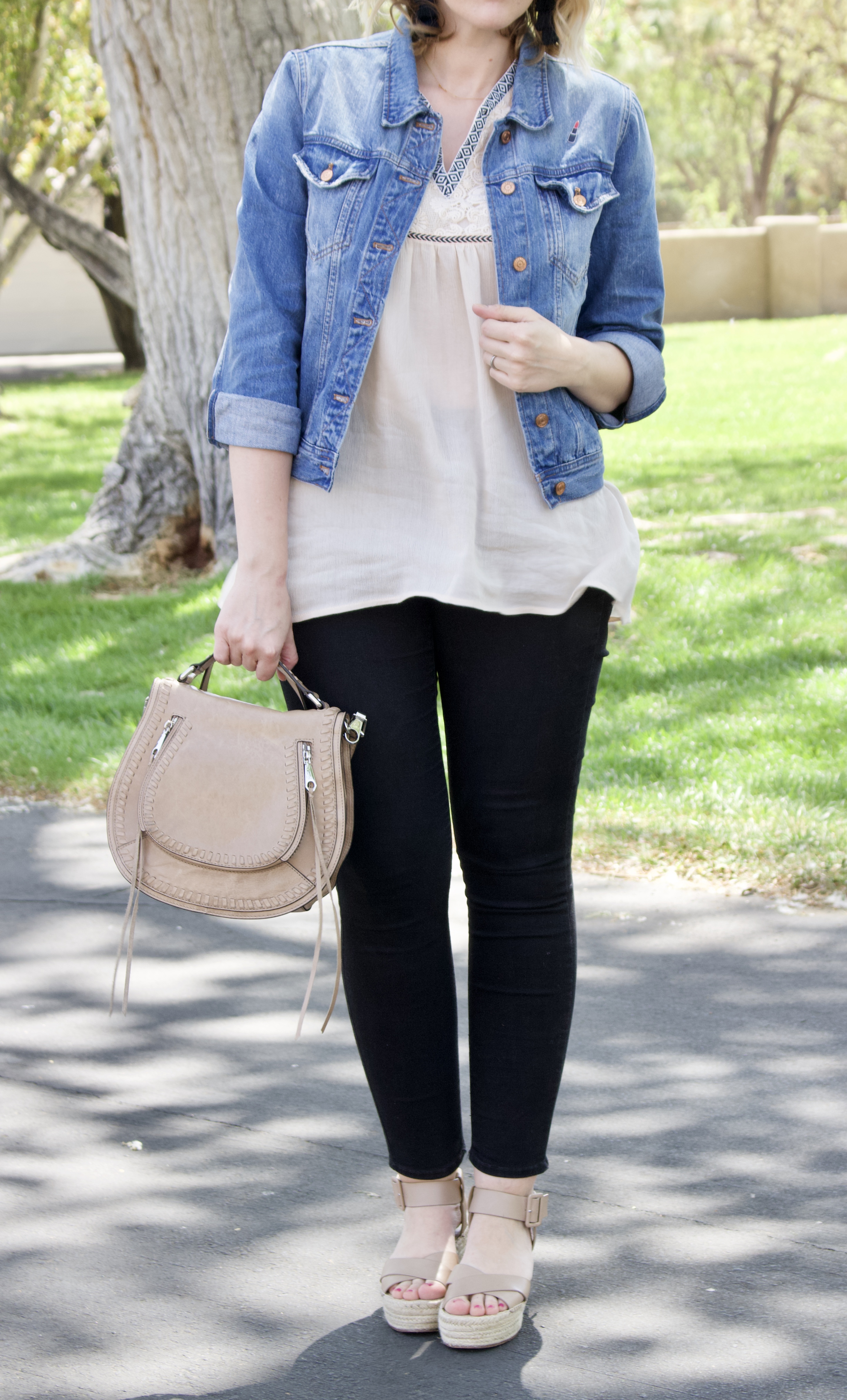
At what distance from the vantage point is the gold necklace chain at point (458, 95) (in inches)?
77.4

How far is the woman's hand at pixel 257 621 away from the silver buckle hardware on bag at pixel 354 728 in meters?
0.12

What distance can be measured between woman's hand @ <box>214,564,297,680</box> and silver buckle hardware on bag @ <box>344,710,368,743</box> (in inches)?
4.8

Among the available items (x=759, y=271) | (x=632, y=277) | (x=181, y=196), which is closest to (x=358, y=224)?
(x=632, y=277)

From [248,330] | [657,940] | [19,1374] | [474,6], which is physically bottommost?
[657,940]

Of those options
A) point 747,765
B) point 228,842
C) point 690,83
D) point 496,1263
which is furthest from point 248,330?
point 690,83

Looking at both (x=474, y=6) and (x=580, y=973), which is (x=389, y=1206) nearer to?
(x=580, y=973)

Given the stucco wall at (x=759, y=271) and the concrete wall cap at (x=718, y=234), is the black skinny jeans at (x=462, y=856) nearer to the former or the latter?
the stucco wall at (x=759, y=271)

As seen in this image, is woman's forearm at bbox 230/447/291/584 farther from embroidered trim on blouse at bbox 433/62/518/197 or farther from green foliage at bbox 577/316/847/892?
green foliage at bbox 577/316/847/892

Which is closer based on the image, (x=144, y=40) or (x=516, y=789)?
(x=516, y=789)

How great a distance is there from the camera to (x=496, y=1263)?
6.87 ft

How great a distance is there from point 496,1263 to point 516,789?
69 cm

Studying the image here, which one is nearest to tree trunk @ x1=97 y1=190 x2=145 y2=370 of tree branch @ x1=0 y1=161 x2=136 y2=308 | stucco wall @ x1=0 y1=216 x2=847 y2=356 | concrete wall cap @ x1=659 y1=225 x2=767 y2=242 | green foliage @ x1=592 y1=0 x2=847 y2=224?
tree branch @ x1=0 y1=161 x2=136 y2=308

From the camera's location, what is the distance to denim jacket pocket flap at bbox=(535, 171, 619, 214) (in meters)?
1.91

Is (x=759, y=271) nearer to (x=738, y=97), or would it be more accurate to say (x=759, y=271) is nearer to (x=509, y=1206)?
(x=738, y=97)
